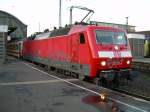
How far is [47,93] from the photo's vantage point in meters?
10.4

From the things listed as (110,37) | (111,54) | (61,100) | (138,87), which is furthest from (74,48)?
(61,100)

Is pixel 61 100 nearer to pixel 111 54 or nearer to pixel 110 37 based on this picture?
pixel 111 54

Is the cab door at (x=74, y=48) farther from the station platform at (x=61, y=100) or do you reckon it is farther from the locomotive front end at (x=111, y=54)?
the station platform at (x=61, y=100)

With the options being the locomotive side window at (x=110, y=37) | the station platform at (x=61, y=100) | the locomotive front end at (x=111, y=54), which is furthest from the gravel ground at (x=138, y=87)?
the station platform at (x=61, y=100)

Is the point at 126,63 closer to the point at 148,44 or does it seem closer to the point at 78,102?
the point at 78,102

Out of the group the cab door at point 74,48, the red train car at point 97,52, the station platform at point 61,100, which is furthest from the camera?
the cab door at point 74,48

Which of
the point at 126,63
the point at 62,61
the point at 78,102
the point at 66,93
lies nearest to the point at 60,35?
the point at 62,61

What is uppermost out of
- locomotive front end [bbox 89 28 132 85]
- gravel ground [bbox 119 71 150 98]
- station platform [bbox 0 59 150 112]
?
locomotive front end [bbox 89 28 132 85]

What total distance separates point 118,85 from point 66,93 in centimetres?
396

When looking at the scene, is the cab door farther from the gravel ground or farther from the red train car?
the gravel ground

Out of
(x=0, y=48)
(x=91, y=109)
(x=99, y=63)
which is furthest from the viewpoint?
(x=0, y=48)

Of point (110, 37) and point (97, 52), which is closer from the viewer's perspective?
point (97, 52)

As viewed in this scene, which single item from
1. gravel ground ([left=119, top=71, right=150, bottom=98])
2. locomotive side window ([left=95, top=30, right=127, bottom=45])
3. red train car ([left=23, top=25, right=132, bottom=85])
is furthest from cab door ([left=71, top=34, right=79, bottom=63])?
gravel ground ([left=119, top=71, right=150, bottom=98])

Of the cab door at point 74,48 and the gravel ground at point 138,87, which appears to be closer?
the gravel ground at point 138,87
